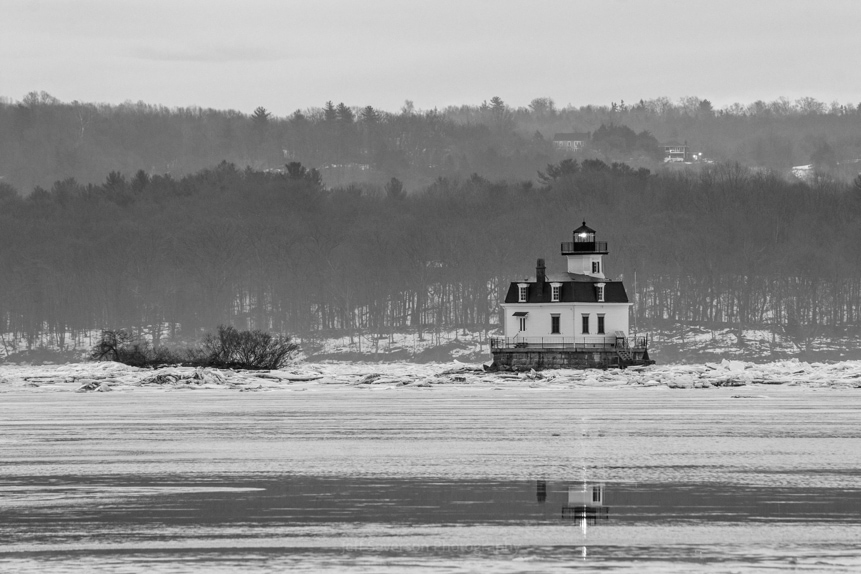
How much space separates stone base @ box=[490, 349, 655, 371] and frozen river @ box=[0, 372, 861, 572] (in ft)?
99.5

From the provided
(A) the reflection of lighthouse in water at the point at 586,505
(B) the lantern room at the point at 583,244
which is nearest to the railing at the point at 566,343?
(B) the lantern room at the point at 583,244

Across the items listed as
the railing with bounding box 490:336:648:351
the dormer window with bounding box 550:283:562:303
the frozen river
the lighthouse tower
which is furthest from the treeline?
the frozen river

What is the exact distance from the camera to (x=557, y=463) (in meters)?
24.1

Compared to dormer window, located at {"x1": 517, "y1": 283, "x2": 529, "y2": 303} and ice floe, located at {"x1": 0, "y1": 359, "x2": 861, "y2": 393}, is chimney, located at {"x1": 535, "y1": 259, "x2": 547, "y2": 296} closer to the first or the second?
dormer window, located at {"x1": 517, "y1": 283, "x2": 529, "y2": 303}

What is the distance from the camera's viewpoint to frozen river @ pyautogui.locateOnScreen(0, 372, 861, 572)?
15.3 m

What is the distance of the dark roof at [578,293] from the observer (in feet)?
231

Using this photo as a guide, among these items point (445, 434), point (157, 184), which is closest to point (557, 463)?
point (445, 434)

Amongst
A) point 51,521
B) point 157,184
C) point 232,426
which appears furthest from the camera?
point 157,184

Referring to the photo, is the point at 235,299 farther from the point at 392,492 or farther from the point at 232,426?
the point at 392,492

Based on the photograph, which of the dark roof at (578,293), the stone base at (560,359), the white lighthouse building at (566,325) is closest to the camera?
the stone base at (560,359)

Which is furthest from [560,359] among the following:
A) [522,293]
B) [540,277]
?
[540,277]

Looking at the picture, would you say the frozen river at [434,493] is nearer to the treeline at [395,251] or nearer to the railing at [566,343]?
the railing at [566,343]

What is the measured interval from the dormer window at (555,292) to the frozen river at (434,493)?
3243cm

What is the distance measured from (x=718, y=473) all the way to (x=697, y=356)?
73277mm
